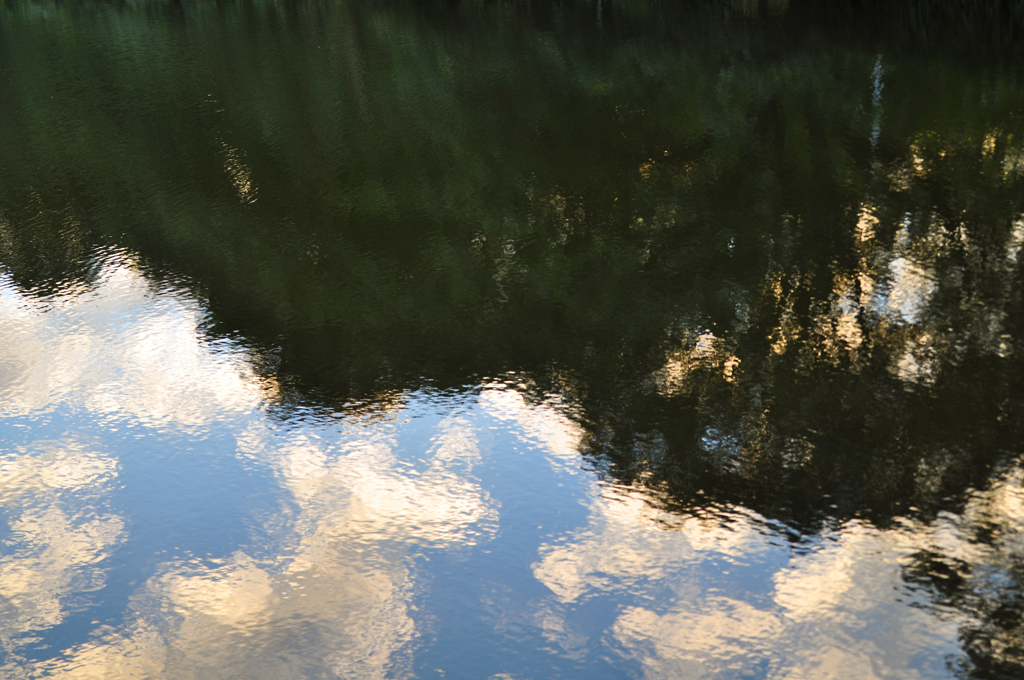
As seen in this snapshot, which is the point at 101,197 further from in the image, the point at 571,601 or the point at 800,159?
the point at 571,601

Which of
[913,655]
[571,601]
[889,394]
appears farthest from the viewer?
[889,394]

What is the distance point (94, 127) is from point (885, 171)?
16.5 m

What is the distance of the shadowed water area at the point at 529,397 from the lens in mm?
5680

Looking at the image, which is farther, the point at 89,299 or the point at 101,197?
the point at 101,197

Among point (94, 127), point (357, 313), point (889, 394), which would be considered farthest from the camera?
point (94, 127)

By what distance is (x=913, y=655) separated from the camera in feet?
17.3

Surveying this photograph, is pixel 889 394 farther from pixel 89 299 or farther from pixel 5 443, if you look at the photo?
pixel 89 299

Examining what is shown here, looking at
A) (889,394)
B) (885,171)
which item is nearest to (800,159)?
(885,171)

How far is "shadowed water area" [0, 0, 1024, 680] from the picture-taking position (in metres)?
5.68

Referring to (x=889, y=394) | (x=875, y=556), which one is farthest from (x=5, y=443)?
(x=889, y=394)

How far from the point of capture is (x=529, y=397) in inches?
323

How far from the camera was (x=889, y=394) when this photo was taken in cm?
790

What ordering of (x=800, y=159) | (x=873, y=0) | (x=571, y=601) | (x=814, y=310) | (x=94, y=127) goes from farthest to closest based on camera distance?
(x=873, y=0) → (x=94, y=127) → (x=800, y=159) → (x=814, y=310) → (x=571, y=601)

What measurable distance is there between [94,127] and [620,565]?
18490 millimetres
